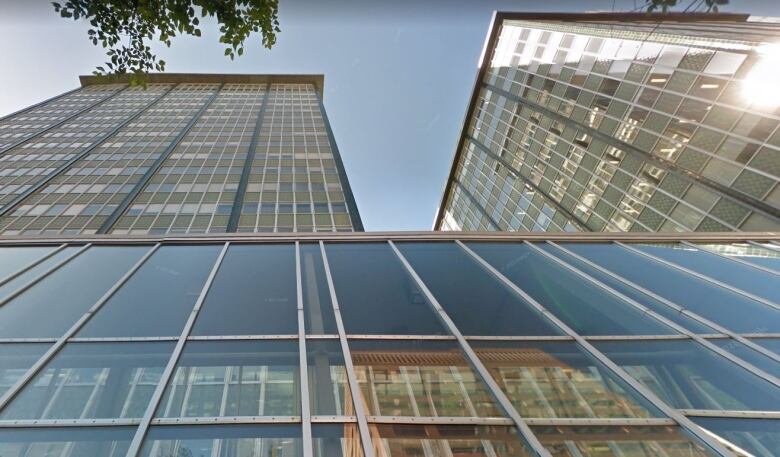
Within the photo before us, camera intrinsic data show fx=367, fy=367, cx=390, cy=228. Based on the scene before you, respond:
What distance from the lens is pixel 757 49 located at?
17.4 metres

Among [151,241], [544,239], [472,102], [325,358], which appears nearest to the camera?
[325,358]

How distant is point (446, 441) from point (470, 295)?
401 cm

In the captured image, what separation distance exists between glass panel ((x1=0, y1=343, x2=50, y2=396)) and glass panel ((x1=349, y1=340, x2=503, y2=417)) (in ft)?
16.2

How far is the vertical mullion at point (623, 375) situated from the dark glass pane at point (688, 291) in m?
3.15

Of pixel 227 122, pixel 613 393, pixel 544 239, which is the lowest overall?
pixel 613 393

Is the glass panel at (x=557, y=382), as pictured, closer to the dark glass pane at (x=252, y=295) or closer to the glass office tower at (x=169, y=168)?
the dark glass pane at (x=252, y=295)

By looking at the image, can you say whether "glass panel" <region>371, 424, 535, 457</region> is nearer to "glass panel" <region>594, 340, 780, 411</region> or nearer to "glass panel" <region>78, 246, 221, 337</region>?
"glass panel" <region>594, 340, 780, 411</region>

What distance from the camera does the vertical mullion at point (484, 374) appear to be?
4.61m

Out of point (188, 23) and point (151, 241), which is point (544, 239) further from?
point (151, 241)

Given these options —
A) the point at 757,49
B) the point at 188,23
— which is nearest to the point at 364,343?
the point at 188,23

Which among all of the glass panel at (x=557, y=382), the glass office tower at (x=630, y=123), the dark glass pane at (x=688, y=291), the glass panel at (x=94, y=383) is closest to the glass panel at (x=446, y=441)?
the glass panel at (x=557, y=382)

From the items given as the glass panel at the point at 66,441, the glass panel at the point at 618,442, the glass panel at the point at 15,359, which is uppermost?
the glass panel at the point at 15,359

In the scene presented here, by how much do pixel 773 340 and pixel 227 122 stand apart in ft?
165

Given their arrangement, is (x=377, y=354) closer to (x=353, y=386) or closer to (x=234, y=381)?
(x=353, y=386)
